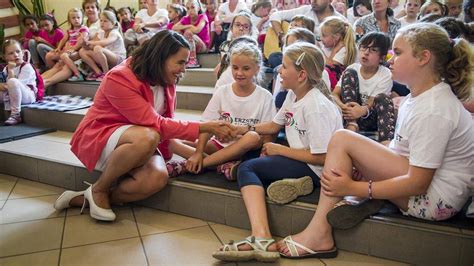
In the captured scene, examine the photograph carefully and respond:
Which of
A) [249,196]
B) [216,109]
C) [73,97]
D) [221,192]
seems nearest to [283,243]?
[249,196]

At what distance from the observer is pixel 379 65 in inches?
94.7

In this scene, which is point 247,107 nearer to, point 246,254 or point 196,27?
point 246,254

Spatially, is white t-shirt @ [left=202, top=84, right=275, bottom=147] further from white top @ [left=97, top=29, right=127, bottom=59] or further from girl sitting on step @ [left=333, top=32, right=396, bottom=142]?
white top @ [left=97, top=29, right=127, bottom=59]

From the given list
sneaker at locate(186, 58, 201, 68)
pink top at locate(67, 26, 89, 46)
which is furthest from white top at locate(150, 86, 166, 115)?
pink top at locate(67, 26, 89, 46)

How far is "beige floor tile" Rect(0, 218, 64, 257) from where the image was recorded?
169 cm

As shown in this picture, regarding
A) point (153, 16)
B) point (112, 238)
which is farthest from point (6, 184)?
point (153, 16)

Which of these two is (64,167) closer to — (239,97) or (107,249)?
(107,249)

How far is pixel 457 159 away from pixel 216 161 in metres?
1.08

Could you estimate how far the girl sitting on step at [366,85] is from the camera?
224 centimetres

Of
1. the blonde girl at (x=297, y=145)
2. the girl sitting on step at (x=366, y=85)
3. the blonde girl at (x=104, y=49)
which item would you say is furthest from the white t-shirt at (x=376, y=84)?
the blonde girl at (x=104, y=49)

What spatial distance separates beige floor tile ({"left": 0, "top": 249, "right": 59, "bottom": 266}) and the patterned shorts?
1438mm

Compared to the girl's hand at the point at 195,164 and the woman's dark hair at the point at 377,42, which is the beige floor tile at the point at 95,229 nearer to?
the girl's hand at the point at 195,164

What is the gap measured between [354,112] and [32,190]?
1.96 metres

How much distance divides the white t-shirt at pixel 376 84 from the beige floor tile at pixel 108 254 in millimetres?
1556
